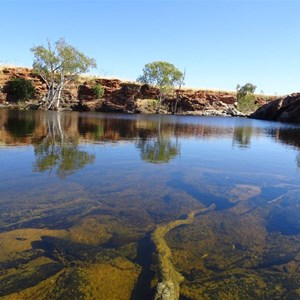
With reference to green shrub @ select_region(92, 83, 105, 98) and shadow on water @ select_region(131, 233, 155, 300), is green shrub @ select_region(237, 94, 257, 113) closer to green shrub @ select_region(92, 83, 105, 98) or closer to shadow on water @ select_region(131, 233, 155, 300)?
green shrub @ select_region(92, 83, 105, 98)

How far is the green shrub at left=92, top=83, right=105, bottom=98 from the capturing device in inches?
3157

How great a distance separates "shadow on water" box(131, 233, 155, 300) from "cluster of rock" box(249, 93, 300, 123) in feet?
224

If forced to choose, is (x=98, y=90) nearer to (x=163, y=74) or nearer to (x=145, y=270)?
(x=163, y=74)

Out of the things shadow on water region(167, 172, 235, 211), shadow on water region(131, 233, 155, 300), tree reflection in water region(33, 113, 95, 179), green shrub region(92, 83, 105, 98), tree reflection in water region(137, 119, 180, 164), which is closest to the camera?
shadow on water region(131, 233, 155, 300)

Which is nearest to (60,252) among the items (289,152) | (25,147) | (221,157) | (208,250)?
(208,250)

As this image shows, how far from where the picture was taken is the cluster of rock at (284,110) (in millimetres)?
67056

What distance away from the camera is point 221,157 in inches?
682

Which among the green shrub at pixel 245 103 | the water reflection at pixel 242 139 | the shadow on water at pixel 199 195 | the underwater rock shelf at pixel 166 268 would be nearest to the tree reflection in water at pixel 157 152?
the shadow on water at pixel 199 195

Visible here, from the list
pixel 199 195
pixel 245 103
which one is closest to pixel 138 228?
pixel 199 195

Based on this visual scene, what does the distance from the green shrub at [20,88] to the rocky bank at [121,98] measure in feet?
3.04

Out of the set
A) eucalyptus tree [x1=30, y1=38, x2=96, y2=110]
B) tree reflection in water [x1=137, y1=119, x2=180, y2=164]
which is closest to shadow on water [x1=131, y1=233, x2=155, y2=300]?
tree reflection in water [x1=137, y1=119, x2=180, y2=164]

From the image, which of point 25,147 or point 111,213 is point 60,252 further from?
point 25,147

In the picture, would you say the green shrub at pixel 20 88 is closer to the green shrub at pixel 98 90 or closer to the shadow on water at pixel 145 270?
the green shrub at pixel 98 90

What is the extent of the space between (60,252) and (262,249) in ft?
13.5
